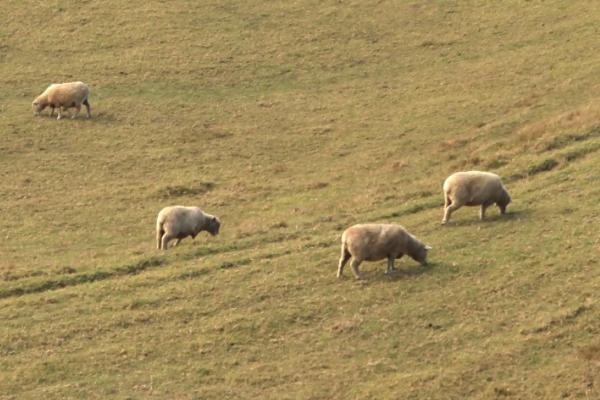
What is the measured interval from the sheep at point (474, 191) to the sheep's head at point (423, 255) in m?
3.12

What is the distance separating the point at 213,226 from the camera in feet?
124

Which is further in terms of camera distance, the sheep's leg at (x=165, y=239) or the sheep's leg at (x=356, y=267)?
the sheep's leg at (x=165, y=239)

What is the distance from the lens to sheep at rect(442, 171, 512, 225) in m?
35.3

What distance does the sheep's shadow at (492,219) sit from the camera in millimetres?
35875

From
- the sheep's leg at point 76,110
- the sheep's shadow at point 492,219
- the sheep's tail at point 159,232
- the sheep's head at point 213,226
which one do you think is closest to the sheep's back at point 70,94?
the sheep's leg at point 76,110

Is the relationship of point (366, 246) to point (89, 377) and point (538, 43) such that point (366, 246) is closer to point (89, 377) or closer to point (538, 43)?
point (89, 377)

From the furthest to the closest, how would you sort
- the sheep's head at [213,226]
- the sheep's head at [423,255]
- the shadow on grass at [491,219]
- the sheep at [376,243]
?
the sheep's head at [213,226] < the shadow on grass at [491,219] < the sheep's head at [423,255] < the sheep at [376,243]

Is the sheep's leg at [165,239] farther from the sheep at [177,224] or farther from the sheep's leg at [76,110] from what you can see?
the sheep's leg at [76,110]

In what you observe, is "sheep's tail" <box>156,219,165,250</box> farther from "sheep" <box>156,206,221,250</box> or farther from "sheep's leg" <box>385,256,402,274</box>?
"sheep's leg" <box>385,256,402,274</box>

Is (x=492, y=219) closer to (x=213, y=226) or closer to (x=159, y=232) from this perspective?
(x=213, y=226)

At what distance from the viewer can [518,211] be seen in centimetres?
3669

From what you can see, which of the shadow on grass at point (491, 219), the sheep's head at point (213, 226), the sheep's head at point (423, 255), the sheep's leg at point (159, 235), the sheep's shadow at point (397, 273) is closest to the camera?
the sheep's shadow at point (397, 273)

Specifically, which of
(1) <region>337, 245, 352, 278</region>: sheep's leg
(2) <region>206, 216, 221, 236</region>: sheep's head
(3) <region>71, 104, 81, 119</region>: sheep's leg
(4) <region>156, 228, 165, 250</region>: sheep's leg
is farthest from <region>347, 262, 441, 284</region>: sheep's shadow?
(3) <region>71, 104, 81, 119</region>: sheep's leg

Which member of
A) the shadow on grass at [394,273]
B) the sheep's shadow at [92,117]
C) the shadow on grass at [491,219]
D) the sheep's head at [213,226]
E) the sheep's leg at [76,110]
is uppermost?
the shadow on grass at [394,273]
